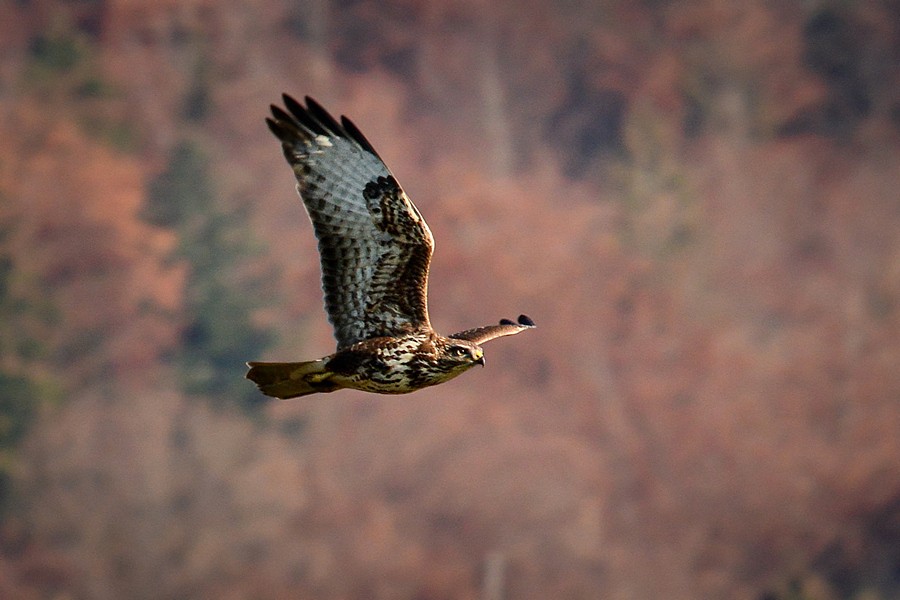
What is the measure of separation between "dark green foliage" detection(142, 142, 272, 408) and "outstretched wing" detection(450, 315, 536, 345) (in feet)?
97.5

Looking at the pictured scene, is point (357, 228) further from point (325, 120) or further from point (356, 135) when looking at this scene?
point (325, 120)

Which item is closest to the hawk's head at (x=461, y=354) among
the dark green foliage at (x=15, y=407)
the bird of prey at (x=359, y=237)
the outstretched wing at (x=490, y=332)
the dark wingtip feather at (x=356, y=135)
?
the bird of prey at (x=359, y=237)

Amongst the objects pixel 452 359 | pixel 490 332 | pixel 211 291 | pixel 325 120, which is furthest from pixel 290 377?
pixel 211 291

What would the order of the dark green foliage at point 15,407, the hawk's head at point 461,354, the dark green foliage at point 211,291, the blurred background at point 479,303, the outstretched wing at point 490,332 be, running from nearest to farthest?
the hawk's head at point 461,354, the outstretched wing at point 490,332, the blurred background at point 479,303, the dark green foliage at point 15,407, the dark green foliage at point 211,291

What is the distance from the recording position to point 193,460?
121 ft

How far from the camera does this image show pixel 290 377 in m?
8.34

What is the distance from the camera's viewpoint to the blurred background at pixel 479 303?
3666 cm

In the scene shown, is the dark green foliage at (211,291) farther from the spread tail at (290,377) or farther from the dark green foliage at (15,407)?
the spread tail at (290,377)

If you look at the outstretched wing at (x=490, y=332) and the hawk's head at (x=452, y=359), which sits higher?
the outstretched wing at (x=490, y=332)

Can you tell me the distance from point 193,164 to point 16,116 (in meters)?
5.37

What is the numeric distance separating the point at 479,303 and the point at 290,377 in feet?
111

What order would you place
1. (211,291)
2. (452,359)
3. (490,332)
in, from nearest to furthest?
(452,359)
(490,332)
(211,291)

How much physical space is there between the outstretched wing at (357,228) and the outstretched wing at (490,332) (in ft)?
1.20

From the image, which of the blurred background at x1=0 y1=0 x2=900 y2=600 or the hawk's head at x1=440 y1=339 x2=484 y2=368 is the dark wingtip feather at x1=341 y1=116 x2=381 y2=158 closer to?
the hawk's head at x1=440 y1=339 x2=484 y2=368
